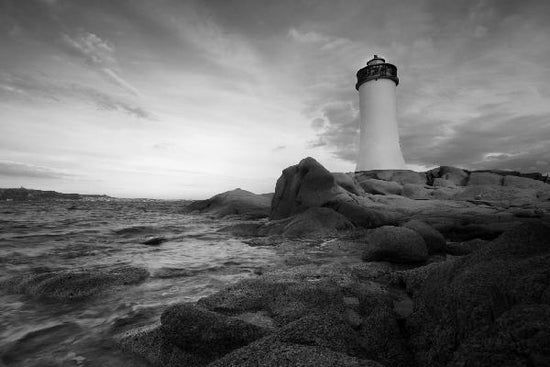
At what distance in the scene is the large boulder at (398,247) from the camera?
5.42 m

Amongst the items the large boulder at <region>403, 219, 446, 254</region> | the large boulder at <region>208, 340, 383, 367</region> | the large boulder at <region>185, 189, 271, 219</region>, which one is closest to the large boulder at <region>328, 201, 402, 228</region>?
the large boulder at <region>403, 219, 446, 254</region>

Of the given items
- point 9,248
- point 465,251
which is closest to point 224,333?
point 465,251

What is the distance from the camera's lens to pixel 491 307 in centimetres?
199

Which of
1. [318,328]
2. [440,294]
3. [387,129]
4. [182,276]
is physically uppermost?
[387,129]

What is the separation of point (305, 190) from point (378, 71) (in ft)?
51.6

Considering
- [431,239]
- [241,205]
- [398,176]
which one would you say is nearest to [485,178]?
[398,176]

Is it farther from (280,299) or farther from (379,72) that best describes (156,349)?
(379,72)

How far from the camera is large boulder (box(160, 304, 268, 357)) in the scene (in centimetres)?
246

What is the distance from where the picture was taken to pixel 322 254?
6562mm

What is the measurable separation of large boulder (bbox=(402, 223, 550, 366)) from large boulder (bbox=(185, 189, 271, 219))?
14.9 metres

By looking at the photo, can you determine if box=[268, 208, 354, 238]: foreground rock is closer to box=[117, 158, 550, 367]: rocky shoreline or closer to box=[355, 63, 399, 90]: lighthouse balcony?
box=[117, 158, 550, 367]: rocky shoreline

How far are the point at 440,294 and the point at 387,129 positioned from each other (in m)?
23.0

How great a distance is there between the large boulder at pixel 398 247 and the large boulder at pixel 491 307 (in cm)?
260

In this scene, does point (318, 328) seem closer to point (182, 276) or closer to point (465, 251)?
point (182, 276)
